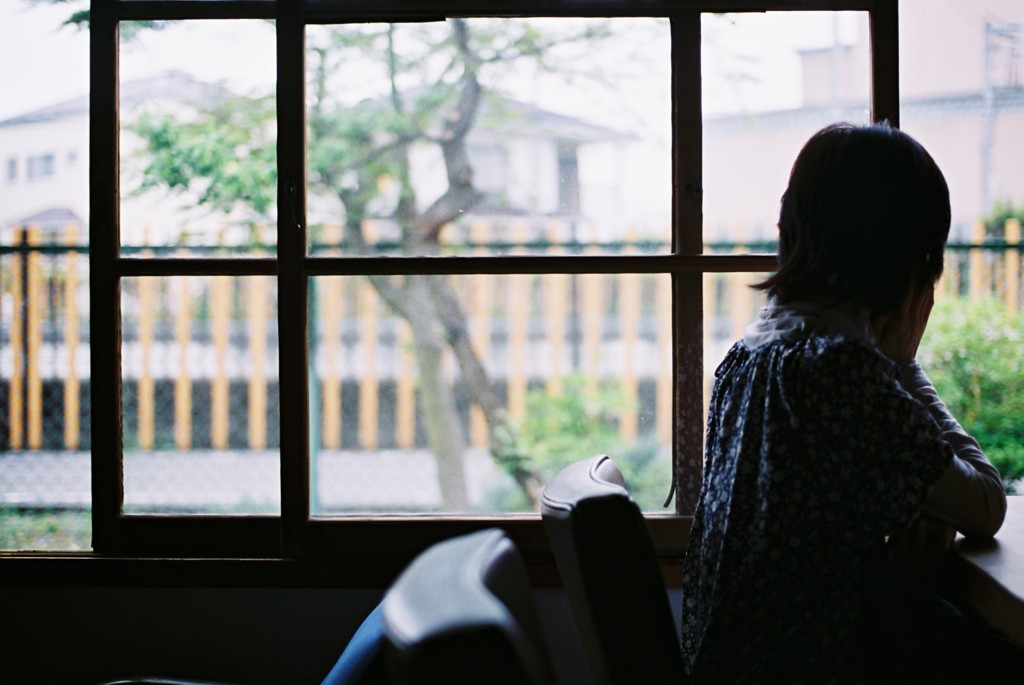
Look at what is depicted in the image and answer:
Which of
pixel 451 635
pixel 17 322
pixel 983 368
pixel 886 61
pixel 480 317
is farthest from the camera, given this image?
pixel 983 368

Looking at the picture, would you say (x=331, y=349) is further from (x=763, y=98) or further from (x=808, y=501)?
(x=808, y=501)

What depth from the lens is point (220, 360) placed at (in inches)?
82.0

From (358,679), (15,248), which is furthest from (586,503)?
(15,248)

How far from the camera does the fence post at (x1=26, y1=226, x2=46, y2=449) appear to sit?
6.94 ft

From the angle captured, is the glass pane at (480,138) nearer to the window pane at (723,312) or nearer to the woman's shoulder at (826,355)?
the window pane at (723,312)

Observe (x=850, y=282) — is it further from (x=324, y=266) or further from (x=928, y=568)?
(x=324, y=266)

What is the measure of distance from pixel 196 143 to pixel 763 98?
1.26 meters

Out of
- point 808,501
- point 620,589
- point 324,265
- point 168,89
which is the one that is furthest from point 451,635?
point 168,89

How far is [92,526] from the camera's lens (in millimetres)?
2031

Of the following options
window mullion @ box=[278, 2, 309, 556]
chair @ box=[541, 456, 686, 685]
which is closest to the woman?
chair @ box=[541, 456, 686, 685]

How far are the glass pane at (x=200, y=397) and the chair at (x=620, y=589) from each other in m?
1.20

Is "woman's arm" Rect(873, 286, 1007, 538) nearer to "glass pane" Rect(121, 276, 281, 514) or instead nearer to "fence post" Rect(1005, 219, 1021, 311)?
"fence post" Rect(1005, 219, 1021, 311)

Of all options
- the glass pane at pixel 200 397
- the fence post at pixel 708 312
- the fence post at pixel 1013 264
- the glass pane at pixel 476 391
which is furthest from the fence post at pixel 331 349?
the fence post at pixel 1013 264

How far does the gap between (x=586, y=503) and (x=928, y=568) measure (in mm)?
557
